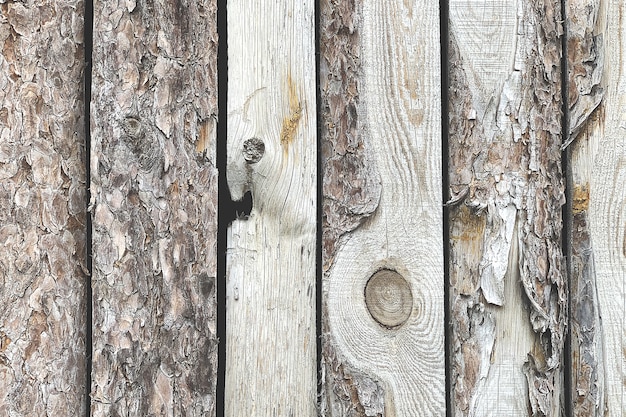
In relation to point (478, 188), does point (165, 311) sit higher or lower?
lower

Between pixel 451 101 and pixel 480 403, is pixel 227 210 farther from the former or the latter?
pixel 480 403

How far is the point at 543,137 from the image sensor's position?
129 cm

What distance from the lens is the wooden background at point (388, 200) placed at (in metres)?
1.24

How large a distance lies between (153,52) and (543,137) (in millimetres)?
735

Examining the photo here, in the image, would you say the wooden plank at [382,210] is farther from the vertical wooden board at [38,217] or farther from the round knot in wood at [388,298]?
the vertical wooden board at [38,217]

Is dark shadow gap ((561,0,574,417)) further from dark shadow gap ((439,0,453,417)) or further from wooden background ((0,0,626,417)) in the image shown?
dark shadow gap ((439,0,453,417))

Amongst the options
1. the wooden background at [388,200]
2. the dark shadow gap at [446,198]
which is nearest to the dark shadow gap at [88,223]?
the wooden background at [388,200]

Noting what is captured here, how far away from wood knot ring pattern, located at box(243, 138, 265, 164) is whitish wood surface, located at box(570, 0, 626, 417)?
598 millimetres

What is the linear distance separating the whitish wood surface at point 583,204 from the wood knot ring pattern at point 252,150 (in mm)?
584

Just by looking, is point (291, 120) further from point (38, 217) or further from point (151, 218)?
point (38, 217)

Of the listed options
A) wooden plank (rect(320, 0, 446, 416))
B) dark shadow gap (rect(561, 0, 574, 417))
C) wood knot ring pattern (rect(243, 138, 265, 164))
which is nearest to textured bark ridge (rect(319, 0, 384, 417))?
wooden plank (rect(320, 0, 446, 416))

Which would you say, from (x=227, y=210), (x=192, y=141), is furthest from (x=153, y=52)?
(x=227, y=210)

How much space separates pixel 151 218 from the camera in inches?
47.5

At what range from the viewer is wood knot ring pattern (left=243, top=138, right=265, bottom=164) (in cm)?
126
